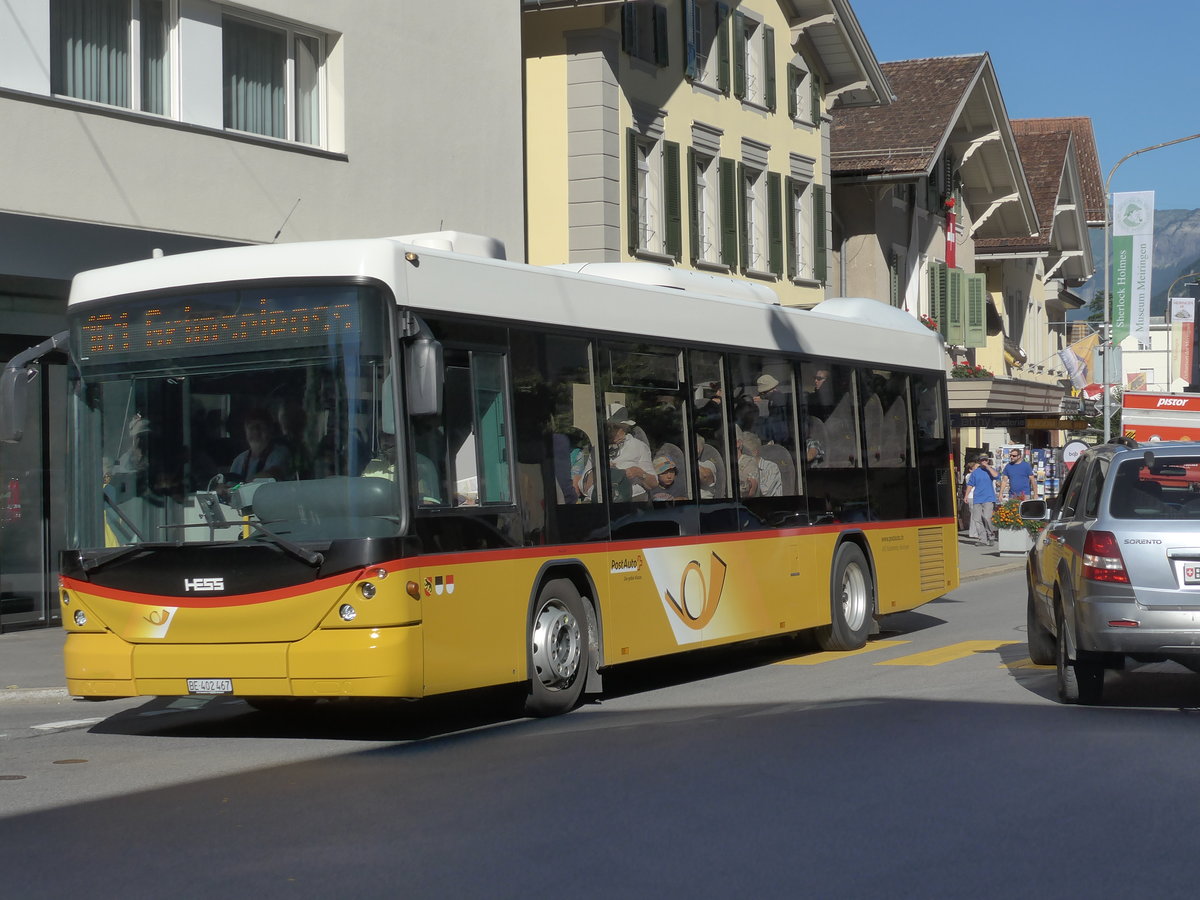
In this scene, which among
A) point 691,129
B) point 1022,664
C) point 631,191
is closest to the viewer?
point 1022,664

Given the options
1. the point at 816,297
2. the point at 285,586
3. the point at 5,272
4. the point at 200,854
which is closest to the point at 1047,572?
the point at 285,586

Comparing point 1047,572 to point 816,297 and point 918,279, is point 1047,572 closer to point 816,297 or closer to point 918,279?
point 816,297

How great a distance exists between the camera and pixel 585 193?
25.9 metres

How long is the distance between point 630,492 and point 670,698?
1.45m

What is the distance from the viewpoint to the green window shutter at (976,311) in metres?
44.5

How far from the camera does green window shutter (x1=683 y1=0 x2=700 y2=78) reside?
29062 mm

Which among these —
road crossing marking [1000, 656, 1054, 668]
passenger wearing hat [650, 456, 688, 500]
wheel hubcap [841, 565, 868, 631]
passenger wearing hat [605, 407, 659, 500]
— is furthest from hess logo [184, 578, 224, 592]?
wheel hubcap [841, 565, 868, 631]

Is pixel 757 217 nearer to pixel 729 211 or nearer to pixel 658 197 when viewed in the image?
pixel 729 211

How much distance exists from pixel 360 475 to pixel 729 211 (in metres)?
21.9

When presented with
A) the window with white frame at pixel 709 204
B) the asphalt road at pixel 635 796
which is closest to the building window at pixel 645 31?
the window with white frame at pixel 709 204

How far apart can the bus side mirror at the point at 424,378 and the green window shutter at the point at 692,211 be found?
1998 centimetres

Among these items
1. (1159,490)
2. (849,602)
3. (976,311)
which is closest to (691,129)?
(849,602)

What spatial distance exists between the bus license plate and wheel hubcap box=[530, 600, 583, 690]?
77.5 inches

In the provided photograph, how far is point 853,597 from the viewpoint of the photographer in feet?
51.6
